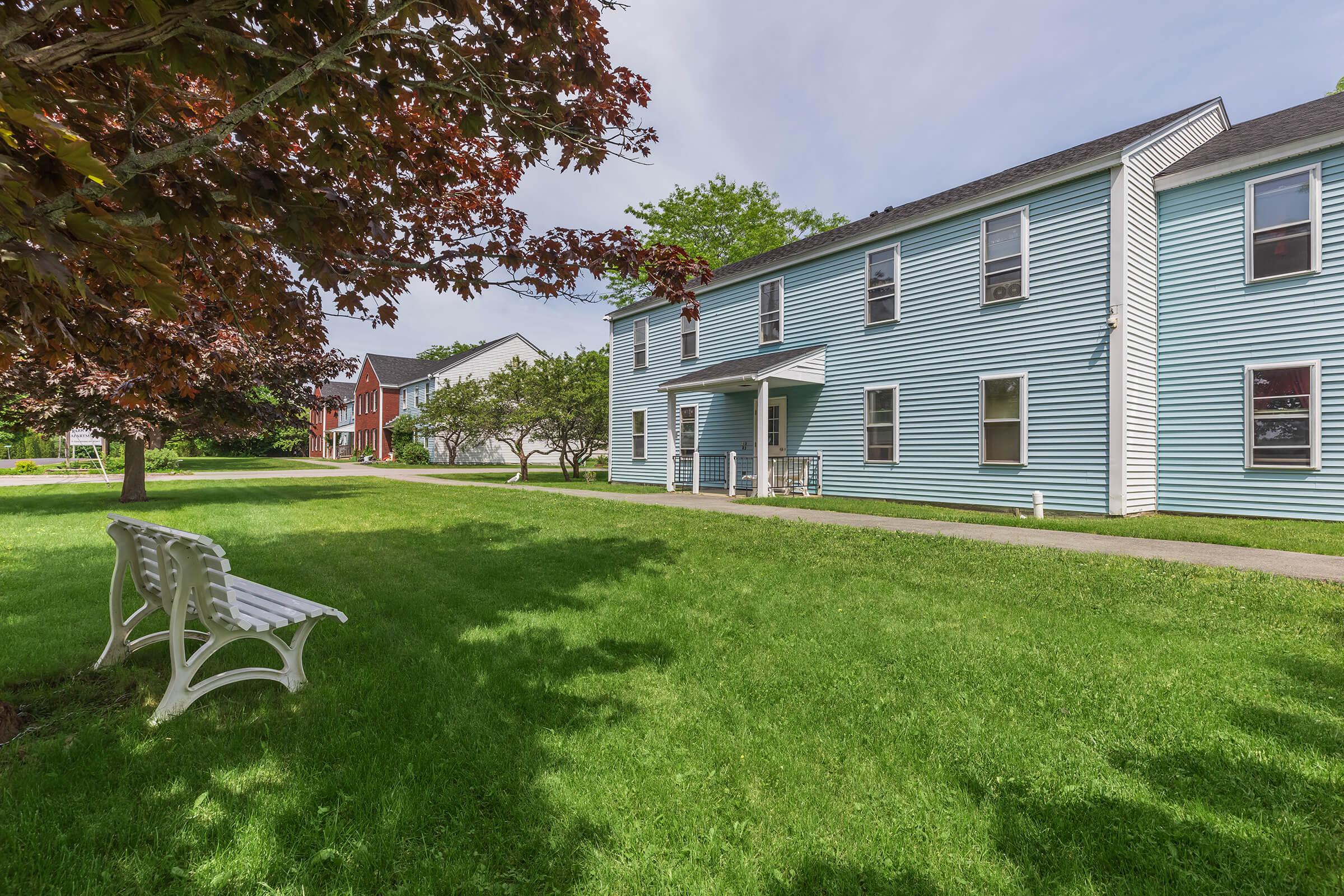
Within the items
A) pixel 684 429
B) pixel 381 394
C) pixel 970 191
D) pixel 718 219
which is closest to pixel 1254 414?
pixel 970 191

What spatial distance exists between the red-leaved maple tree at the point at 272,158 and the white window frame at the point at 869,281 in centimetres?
985

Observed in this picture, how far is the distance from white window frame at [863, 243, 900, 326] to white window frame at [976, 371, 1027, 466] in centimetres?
249

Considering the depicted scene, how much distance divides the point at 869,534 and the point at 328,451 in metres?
59.0

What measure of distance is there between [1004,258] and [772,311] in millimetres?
5882

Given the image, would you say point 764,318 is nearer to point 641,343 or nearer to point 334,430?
point 641,343

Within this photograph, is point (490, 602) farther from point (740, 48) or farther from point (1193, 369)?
point (740, 48)

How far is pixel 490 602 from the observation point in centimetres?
503

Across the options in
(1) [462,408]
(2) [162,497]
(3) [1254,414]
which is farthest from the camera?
(1) [462,408]

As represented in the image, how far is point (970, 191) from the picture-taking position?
485 inches

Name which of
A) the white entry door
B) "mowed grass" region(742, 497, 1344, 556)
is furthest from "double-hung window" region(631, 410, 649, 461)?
"mowed grass" region(742, 497, 1344, 556)

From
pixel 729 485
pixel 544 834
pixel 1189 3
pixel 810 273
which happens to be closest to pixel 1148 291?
pixel 1189 3

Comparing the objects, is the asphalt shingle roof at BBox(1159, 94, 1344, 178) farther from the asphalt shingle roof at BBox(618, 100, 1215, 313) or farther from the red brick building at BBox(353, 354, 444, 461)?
the red brick building at BBox(353, 354, 444, 461)

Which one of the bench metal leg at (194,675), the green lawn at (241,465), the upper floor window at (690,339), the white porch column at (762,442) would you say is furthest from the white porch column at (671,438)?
the green lawn at (241,465)

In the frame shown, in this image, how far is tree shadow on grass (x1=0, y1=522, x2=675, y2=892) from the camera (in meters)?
1.96
